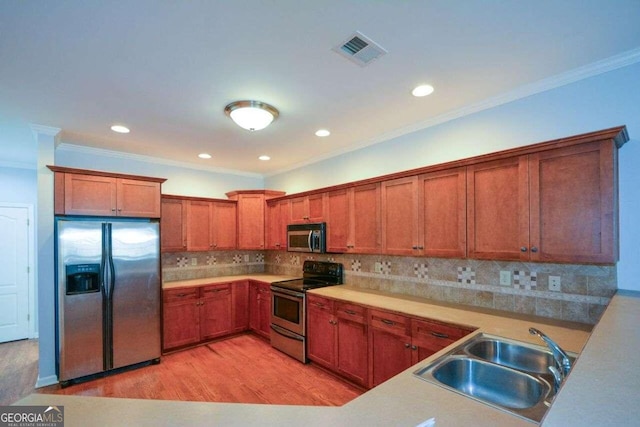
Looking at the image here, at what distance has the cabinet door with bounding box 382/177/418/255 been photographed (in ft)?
9.60

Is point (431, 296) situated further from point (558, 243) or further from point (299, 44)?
point (299, 44)

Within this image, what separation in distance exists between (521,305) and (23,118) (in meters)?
5.00

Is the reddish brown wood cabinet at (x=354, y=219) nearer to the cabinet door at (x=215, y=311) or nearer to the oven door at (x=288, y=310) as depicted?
the oven door at (x=288, y=310)

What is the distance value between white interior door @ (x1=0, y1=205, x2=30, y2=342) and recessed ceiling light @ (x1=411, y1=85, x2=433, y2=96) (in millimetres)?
5924

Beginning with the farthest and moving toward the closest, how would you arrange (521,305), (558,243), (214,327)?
(214,327) → (521,305) → (558,243)

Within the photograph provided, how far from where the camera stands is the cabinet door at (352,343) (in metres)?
2.96

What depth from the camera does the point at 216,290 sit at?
4.44m

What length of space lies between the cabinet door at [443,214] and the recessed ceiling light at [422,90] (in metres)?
0.71

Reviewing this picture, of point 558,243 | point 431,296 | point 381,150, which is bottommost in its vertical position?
point 431,296

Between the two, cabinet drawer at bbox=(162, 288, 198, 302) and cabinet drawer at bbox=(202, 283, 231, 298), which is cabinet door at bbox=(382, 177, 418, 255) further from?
cabinet drawer at bbox=(162, 288, 198, 302)

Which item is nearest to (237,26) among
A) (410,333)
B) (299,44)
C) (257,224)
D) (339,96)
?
(299,44)

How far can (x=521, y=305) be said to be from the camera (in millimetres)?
2441

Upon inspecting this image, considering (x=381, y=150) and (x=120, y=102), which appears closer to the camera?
(x=120, y=102)

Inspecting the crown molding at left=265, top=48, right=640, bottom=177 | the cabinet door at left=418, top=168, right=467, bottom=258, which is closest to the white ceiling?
the crown molding at left=265, top=48, right=640, bottom=177
